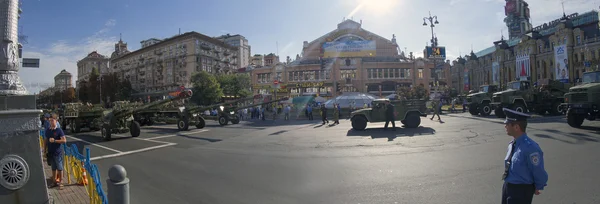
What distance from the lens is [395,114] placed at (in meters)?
14.9

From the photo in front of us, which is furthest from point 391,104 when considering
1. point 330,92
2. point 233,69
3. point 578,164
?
point 233,69

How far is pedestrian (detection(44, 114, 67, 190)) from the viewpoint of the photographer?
6.24 m

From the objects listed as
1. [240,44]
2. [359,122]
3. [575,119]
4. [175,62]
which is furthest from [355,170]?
[240,44]

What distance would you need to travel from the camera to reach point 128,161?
9078mm

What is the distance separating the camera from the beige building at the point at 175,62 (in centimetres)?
7050

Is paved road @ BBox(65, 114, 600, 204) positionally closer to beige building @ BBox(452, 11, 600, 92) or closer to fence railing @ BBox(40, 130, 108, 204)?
fence railing @ BBox(40, 130, 108, 204)

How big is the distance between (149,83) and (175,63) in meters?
12.1

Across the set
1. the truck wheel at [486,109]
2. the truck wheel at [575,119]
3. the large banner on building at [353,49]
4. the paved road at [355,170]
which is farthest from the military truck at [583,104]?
the large banner on building at [353,49]

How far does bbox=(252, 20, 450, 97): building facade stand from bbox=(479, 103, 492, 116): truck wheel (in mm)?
33202

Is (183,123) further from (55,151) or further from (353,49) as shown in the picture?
(353,49)

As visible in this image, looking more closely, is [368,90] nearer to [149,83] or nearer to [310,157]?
[310,157]

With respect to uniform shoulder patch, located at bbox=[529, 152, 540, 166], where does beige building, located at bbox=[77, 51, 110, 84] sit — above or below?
above

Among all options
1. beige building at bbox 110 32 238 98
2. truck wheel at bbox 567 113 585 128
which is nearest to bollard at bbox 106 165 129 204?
truck wheel at bbox 567 113 585 128

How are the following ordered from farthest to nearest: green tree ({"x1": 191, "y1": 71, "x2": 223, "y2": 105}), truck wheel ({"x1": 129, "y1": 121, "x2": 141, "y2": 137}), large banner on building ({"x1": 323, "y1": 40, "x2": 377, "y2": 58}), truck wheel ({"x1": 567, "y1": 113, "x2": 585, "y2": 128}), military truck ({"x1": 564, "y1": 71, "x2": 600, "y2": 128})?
large banner on building ({"x1": 323, "y1": 40, "x2": 377, "y2": 58}), green tree ({"x1": 191, "y1": 71, "x2": 223, "y2": 105}), truck wheel ({"x1": 129, "y1": 121, "x2": 141, "y2": 137}), truck wheel ({"x1": 567, "y1": 113, "x2": 585, "y2": 128}), military truck ({"x1": 564, "y1": 71, "x2": 600, "y2": 128})
